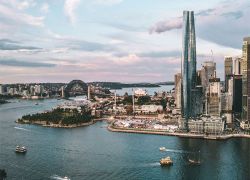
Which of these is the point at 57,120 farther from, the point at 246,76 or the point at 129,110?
the point at 246,76

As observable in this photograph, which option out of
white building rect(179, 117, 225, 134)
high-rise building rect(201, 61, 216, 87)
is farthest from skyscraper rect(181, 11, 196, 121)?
high-rise building rect(201, 61, 216, 87)

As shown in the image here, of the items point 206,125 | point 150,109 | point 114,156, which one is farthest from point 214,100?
point 114,156

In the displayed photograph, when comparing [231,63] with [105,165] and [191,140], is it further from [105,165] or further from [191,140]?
[105,165]

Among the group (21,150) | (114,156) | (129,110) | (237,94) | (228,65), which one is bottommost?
(114,156)

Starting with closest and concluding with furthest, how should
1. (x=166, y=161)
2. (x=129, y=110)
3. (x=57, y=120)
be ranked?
(x=166, y=161), (x=57, y=120), (x=129, y=110)

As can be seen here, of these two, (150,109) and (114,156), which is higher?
(150,109)

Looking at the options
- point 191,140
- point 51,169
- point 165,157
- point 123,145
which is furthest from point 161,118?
point 51,169
